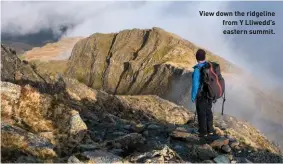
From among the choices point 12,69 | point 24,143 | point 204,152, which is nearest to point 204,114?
point 204,152

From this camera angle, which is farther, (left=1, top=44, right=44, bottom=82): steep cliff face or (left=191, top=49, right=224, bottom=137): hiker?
(left=1, top=44, right=44, bottom=82): steep cliff face

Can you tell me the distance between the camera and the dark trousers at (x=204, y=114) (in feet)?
62.4

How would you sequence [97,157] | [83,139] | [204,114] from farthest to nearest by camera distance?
[204,114]
[83,139]
[97,157]

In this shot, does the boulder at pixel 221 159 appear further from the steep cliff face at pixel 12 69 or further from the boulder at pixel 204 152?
the steep cliff face at pixel 12 69

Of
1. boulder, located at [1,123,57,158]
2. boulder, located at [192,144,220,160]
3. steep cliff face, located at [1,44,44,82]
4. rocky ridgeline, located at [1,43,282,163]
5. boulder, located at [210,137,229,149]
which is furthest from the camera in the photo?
steep cliff face, located at [1,44,44,82]

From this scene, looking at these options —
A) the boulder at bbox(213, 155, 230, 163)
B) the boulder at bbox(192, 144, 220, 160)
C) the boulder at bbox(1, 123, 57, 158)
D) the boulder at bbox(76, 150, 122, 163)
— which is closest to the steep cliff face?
the boulder at bbox(1, 123, 57, 158)

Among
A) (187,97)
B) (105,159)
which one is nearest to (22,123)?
(105,159)

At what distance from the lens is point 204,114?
1917cm

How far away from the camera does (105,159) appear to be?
14852mm

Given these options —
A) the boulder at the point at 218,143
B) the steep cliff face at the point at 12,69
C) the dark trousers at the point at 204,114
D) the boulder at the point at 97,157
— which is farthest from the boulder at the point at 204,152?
the steep cliff face at the point at 12,69

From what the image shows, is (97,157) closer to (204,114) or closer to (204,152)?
(204,152)

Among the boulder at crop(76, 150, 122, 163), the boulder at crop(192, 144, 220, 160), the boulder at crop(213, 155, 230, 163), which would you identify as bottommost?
the boulder at crop(213, 155, 230, 163)

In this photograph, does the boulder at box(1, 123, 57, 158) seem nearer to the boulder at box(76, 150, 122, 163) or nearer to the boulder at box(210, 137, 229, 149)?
the boulder at box(76, 150, 122, 163)

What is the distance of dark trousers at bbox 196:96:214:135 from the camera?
749 inches
